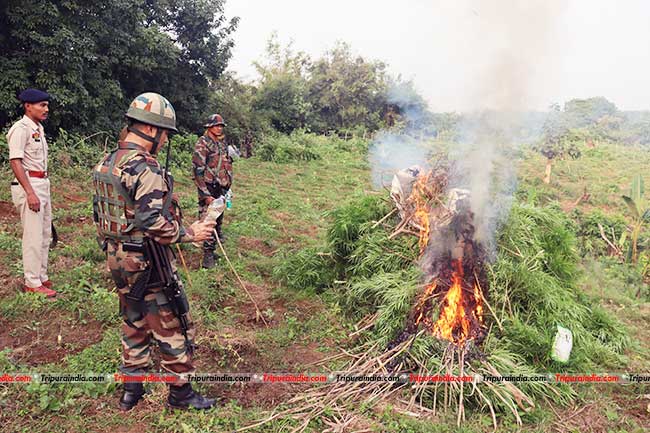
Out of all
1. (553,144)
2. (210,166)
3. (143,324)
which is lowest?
(143,324)

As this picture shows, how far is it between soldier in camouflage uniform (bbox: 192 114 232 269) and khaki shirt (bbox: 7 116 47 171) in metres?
1.88

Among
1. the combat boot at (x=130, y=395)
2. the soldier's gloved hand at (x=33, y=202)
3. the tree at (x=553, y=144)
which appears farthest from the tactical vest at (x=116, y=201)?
the tree at (x=553, y=144)

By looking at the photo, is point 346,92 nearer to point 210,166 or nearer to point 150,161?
point 210,166

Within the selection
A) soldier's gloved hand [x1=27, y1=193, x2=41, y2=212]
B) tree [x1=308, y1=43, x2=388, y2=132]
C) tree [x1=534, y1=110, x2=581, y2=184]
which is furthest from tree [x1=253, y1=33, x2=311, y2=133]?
soldier's gloved hand [x1=27, y1=193, x2=41, y2=212]

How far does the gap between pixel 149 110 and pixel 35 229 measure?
96.2 inches

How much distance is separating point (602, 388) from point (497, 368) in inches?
42.4

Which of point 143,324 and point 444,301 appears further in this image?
point 444,301

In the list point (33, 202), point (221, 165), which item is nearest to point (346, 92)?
point (221, 165)

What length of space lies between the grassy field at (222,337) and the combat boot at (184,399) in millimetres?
A: 57

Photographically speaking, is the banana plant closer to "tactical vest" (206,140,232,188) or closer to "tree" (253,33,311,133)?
"tactical vest" (206,140,232,188)

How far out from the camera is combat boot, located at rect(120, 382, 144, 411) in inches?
122

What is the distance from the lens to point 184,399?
3090 mm

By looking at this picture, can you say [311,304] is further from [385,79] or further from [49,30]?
[385,79]

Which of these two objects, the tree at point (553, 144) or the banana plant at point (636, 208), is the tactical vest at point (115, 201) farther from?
the tree at point (553, 144)
